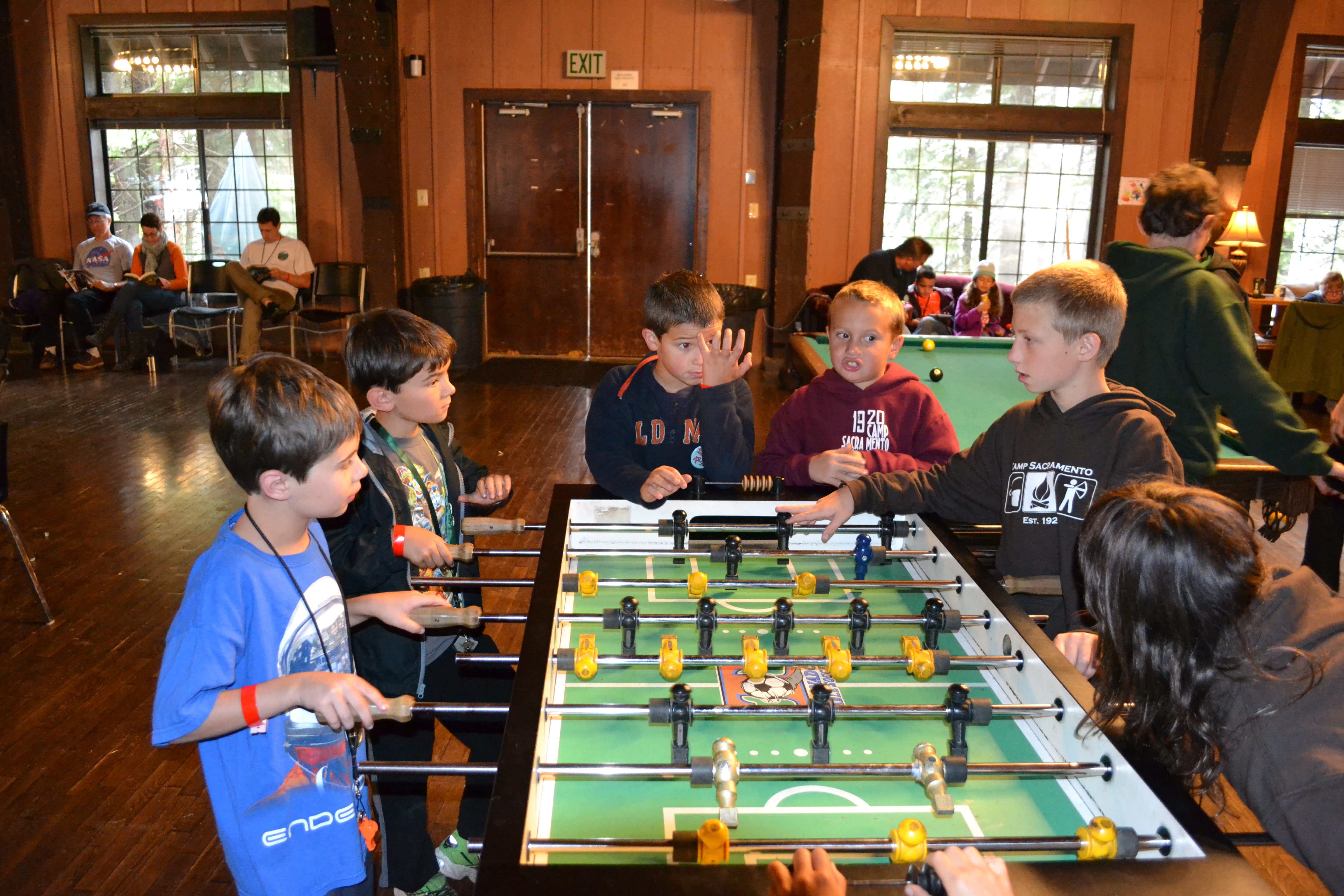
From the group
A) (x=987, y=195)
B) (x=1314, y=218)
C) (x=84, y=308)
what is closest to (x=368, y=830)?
(x=84, y=308)

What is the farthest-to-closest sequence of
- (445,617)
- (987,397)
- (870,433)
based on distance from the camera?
(987,397) → (870,433) → (445,617)

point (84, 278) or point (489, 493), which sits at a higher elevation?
point (84, 278)

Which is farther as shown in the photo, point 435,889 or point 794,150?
point 794,150

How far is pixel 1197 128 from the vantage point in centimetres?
847

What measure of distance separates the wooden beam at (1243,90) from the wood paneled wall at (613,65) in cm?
382

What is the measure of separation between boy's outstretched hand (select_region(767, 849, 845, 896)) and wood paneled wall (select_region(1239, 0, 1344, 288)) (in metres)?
9.29

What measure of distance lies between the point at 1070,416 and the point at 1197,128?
804 cm

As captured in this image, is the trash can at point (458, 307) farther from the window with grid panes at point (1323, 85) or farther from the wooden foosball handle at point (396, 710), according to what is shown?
the window with grid panes at point (1323, 85)

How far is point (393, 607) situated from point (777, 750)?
0.68 meters

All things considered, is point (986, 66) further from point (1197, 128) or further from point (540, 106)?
point (540, 106)

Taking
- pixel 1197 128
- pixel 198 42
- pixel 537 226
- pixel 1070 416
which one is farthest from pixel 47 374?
pixel 1197 128

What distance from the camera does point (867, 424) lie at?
2691 millimetres

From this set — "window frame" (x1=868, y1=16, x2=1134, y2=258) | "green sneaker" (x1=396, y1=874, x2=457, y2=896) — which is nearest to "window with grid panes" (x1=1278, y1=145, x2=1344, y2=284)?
"window frame" (x1=868, y1=16, x2=1134, y2=258)

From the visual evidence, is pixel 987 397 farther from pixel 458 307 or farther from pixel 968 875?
pixel 458 307
